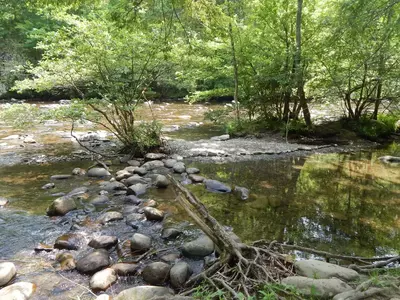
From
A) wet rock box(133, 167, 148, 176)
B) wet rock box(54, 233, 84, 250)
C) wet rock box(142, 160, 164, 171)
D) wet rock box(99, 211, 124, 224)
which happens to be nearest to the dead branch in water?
wet rock box(54, 233, 84, 250)

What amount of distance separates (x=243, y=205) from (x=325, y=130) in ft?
24.2

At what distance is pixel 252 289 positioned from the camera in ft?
9.08

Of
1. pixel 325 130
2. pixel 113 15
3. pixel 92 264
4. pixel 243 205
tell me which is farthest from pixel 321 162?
pixel 92 264

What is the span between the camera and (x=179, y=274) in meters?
3.41

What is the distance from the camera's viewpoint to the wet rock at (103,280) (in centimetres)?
329

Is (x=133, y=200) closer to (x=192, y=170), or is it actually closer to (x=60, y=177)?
(x=192, y=170)

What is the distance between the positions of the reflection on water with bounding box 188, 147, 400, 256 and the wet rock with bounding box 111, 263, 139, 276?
1.61 m

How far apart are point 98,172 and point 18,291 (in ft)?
14.5

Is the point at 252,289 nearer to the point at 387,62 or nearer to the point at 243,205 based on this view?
the point at 243,205

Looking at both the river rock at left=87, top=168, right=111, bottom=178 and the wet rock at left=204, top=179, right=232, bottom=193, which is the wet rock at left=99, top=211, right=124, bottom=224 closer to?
the wet rock at left=204, top=179, right=232, bottom=193

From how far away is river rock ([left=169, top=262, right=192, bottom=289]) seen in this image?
11.0ft

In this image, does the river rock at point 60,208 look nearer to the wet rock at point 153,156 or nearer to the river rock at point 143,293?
the river rock at point 143,293

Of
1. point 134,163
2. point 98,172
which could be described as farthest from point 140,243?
point 134,163

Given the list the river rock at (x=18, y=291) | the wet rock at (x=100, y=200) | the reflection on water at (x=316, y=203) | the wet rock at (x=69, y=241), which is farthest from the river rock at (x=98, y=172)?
the river rock at (x=18, y=291)
